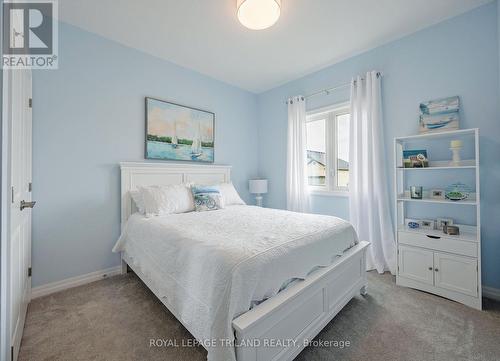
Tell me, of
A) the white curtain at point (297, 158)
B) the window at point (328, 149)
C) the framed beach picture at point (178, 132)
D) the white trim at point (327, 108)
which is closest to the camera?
the framed beach picture at point (178, 132)

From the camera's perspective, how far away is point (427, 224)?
2.32 m

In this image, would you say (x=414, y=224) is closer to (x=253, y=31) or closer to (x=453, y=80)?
(x=453, y=80)

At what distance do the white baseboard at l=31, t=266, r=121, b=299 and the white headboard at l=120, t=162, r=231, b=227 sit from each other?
0.57m

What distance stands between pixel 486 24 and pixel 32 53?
4.38 m

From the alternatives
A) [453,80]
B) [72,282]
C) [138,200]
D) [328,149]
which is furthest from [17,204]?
[453,80]

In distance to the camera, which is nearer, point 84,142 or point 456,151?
point 456,151

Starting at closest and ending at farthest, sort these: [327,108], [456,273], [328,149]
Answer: [456,273] < [327,108] < [328,149]

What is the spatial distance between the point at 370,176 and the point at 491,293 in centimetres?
150

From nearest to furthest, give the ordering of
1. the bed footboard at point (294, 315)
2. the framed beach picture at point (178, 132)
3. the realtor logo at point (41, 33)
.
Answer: the bed footboard at point (294, 315), the realtor logo at point (41, 33), the framed beach picture at point (178, 132)

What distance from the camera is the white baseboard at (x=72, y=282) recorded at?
210 cm

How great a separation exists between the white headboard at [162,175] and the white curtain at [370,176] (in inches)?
77.5

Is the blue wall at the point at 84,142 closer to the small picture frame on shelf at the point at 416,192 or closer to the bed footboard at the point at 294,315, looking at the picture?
the bed footboard at the point at 294,315

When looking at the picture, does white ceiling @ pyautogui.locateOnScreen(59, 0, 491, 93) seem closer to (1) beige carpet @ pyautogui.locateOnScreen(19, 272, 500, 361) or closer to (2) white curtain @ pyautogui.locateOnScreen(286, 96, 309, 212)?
(2) white curtain @ pyautogui.locateOnScreen(286, 96, 309, 212)

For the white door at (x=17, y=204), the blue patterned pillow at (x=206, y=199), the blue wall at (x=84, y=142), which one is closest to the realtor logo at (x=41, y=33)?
the blue wall at (x=84, y=142)
